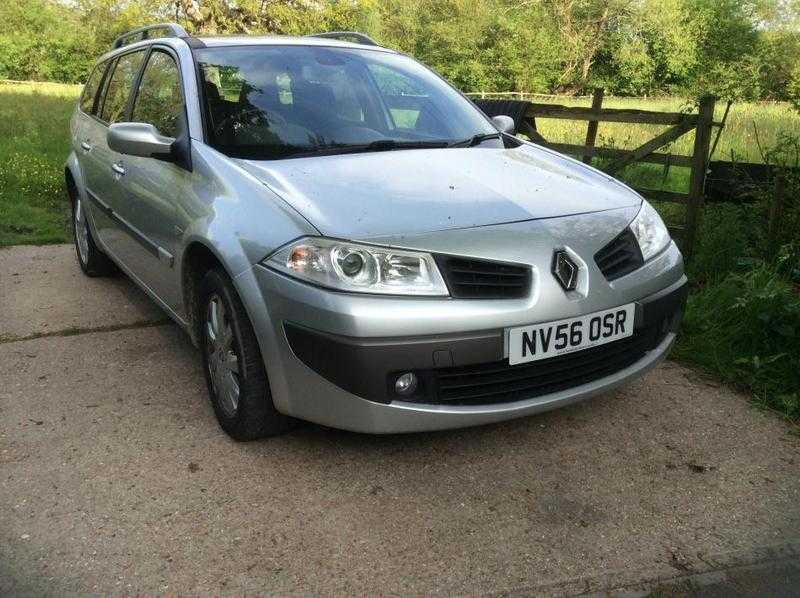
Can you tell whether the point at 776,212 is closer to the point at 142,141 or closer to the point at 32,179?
the point at 142,141

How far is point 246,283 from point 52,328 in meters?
2.29

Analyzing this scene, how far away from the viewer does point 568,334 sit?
8.22ft

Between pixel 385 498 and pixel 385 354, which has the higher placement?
pixel 385 354

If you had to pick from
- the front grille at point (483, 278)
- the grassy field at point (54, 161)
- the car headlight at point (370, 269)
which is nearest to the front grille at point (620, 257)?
the front grille at point (483, 278)

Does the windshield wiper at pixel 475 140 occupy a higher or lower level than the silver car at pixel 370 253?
higher

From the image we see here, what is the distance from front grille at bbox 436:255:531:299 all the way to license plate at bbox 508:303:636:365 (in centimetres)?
13

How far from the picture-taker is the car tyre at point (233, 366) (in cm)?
266

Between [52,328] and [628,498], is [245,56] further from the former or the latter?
[628,498]

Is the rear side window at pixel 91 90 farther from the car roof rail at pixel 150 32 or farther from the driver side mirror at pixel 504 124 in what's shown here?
the driver side mirror at pixel 504 124

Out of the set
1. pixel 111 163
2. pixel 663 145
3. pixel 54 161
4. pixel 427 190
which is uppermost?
pixel 427 190

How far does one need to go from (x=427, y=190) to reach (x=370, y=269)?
513 millimetres

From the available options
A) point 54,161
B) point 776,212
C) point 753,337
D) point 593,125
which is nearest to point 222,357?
point 753,337

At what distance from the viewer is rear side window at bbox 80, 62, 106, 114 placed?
201 inches

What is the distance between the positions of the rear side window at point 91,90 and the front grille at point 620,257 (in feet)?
12.5
